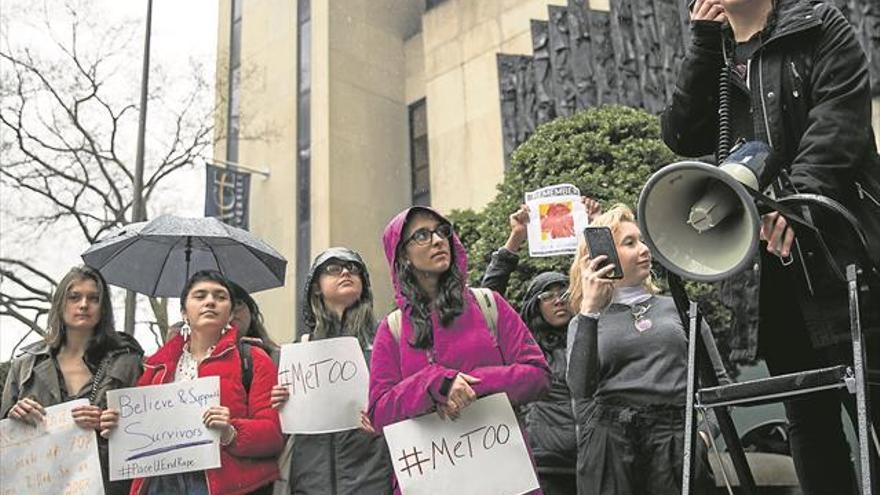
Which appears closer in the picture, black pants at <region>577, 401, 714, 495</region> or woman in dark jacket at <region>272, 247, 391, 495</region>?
black pants at <region>577, 401, 714, 495</region>

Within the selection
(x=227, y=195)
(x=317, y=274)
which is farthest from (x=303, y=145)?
(x=317, y=274)

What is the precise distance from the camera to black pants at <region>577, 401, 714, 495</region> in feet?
10.6

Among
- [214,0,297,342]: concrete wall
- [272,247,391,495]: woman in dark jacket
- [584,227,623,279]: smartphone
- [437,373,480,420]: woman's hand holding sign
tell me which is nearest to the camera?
[584,227,623,279]: smartphone

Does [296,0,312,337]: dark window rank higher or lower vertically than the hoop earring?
higher

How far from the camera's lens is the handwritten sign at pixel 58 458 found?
13.2ft

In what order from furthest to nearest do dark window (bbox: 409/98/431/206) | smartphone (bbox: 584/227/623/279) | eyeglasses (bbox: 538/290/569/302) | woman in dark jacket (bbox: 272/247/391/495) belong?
dark window (bbox: 409/98/431/206)
eyeglasses (bbox: 538/290/569/302)
woman in dark jacket (bbox: 272/247/391/495)
smartphone (bbox: 584/227/623/279)

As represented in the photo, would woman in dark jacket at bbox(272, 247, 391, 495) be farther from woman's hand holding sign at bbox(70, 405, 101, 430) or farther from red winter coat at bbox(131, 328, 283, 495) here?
woman's hand holding sign at bbox(70, 405, 101, 430)

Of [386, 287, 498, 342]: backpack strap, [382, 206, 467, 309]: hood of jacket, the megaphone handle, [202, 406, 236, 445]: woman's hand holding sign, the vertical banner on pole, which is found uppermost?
the vertical banner on pole

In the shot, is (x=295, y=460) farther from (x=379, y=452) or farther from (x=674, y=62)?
(x=674, y=62)

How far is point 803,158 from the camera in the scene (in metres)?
2.25

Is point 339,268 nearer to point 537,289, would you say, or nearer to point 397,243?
point 397,243

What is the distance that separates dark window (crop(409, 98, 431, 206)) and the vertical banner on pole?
455cm

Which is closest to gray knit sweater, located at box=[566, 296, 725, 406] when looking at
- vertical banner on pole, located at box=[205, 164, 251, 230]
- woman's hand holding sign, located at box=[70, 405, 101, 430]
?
woman's hand holding sign, located at box=[70, 405, 101, 430]

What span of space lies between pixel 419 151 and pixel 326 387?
20367mm
